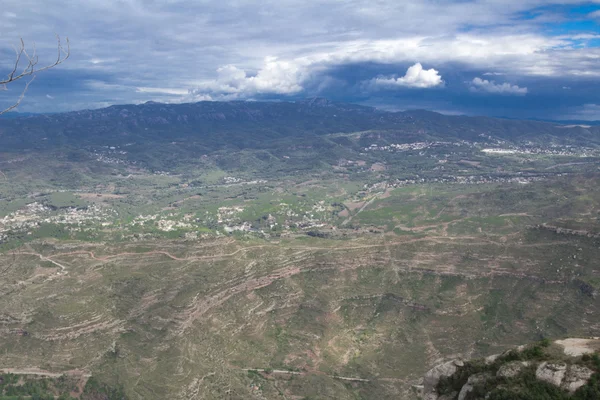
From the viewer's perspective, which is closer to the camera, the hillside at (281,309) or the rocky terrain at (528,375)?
the rocky terrain at (528,375)

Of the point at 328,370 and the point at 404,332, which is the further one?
the point at 404,332

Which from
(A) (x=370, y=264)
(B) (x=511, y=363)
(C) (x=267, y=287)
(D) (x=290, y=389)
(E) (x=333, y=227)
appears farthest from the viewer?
(E) (x=333, y=227)

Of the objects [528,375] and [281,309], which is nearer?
[528,375]

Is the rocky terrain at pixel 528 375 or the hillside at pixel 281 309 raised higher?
the rocky terrain at pixel 528 375

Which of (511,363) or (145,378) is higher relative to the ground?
(511,363)

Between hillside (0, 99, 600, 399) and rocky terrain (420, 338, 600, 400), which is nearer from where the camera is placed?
rocky terrain (420, 338, 600, 400)

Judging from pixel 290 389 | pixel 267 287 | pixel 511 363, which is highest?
pixel 511 363

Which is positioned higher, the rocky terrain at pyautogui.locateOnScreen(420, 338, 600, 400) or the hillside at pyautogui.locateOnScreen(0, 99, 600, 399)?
the rocky terrain at pyautogui.locateOnScreen(420, 338, 600, 400)

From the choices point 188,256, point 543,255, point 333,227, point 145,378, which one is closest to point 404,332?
point 543,255

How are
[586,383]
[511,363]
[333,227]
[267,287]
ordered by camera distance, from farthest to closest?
[333,227] → [267,287] → [511,363] → [586,383]

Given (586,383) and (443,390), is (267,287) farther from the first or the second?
(586,383)

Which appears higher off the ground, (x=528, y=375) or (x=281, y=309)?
(x=528, y=375)
